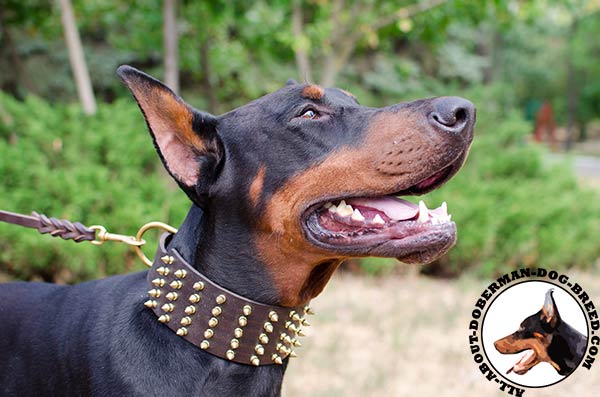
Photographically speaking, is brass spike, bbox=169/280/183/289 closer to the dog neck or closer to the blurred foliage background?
the dog neck

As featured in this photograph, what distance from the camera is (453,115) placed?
212 cm

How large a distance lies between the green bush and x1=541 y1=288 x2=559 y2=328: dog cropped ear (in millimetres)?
3472

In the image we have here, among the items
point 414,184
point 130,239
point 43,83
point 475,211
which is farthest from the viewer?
point 43,83

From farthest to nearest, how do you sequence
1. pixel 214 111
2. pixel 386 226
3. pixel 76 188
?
pixel 214 111 → pixel 76 188 → pixel 386 226

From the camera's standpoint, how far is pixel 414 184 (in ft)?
7.16

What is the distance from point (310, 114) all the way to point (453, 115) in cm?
53

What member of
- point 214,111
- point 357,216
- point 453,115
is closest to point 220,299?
point 357,216

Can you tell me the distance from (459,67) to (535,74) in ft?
88.0

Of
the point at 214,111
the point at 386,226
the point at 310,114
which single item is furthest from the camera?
the point at 214,111

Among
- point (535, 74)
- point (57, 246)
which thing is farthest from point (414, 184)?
point (535, 74)

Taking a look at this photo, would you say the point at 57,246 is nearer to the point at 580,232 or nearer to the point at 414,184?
the point at 414,184

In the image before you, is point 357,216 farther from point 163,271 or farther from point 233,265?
point 163,271

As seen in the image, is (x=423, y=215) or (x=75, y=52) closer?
(x=423, y=215)

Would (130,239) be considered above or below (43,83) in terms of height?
above
